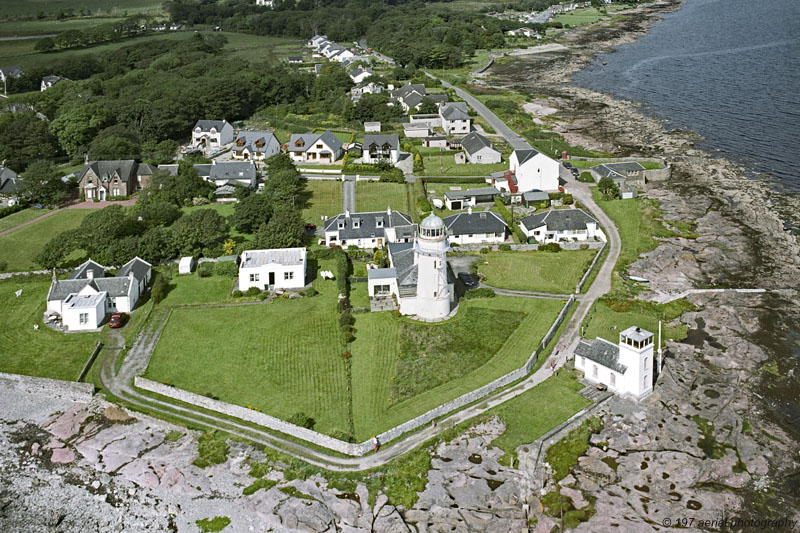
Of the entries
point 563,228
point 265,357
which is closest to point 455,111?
point 563,228

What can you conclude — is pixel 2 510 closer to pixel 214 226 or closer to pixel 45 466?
pixel 45 466

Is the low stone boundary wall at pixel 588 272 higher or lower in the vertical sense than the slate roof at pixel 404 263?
lower

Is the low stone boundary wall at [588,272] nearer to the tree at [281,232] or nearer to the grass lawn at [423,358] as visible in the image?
the grass lawn at [423,358]

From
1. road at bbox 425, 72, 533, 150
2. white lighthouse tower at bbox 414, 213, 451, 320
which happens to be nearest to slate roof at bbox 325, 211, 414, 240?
white lighthouse tower at bbox 414, 213, 451, 320

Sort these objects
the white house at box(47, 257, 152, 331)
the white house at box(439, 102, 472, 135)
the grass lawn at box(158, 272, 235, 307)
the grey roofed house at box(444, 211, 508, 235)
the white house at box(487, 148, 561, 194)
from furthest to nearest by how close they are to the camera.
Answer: the white house at box(439, 102, 472, 135), the white house at box(487, 148, 561, 194), the grey roofed house at box(444, 211, 508, 235), the grass lawn at box(158, 272, 235, 307), the white house at box(47, 257, 152, 331)

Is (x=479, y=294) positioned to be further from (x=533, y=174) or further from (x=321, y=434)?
(x=533, y=174)

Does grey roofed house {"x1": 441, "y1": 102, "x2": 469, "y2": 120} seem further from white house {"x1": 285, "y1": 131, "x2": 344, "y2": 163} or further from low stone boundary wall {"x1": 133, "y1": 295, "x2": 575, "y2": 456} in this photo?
low stone boundary wall {"x1": 133, "y1": 295, "x2": 575, "y2": 456}

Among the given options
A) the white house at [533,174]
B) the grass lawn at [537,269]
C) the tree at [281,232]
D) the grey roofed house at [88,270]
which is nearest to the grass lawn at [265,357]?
the tree at [281,232]
